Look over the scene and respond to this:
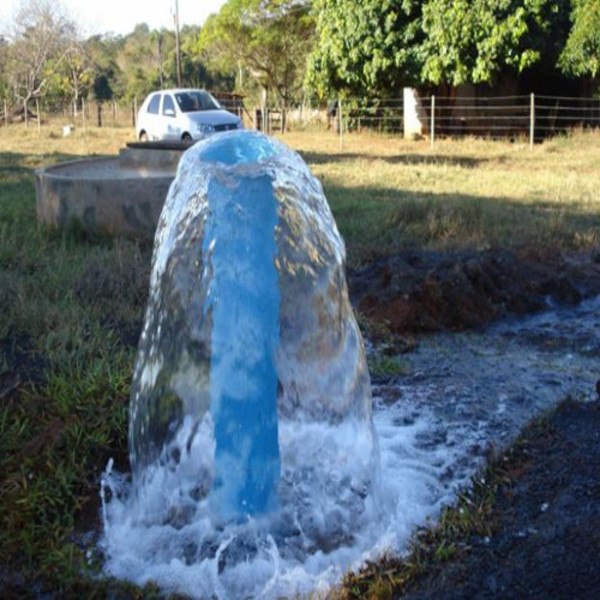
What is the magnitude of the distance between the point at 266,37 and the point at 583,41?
45.0ft

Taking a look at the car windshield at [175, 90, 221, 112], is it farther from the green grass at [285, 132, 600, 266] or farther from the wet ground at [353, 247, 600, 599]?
the wet ground at [353, 247, 600, 599]

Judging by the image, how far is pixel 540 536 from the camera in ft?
8.86

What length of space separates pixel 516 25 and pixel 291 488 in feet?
54.7

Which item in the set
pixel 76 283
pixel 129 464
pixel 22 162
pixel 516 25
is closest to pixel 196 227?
pixel 129 464

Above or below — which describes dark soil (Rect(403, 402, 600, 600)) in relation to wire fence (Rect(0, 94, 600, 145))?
below

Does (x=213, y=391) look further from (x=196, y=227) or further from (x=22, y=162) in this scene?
(x=22, y=162)

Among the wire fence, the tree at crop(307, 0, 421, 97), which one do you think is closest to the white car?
the tree at crop(307, 0, 421, 97)

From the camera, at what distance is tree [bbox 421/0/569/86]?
17.9 m

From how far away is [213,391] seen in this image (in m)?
3.11

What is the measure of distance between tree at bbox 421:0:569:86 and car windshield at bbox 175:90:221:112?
16.0 feet

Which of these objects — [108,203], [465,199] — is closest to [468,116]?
[465,199]

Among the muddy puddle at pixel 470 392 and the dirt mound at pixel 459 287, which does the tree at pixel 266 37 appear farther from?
the muddy puddle at pixel 470 392

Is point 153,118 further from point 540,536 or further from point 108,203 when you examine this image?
point 540,536

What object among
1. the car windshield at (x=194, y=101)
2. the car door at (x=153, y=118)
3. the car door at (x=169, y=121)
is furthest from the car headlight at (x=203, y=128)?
the car door at (x=153, y=118)
